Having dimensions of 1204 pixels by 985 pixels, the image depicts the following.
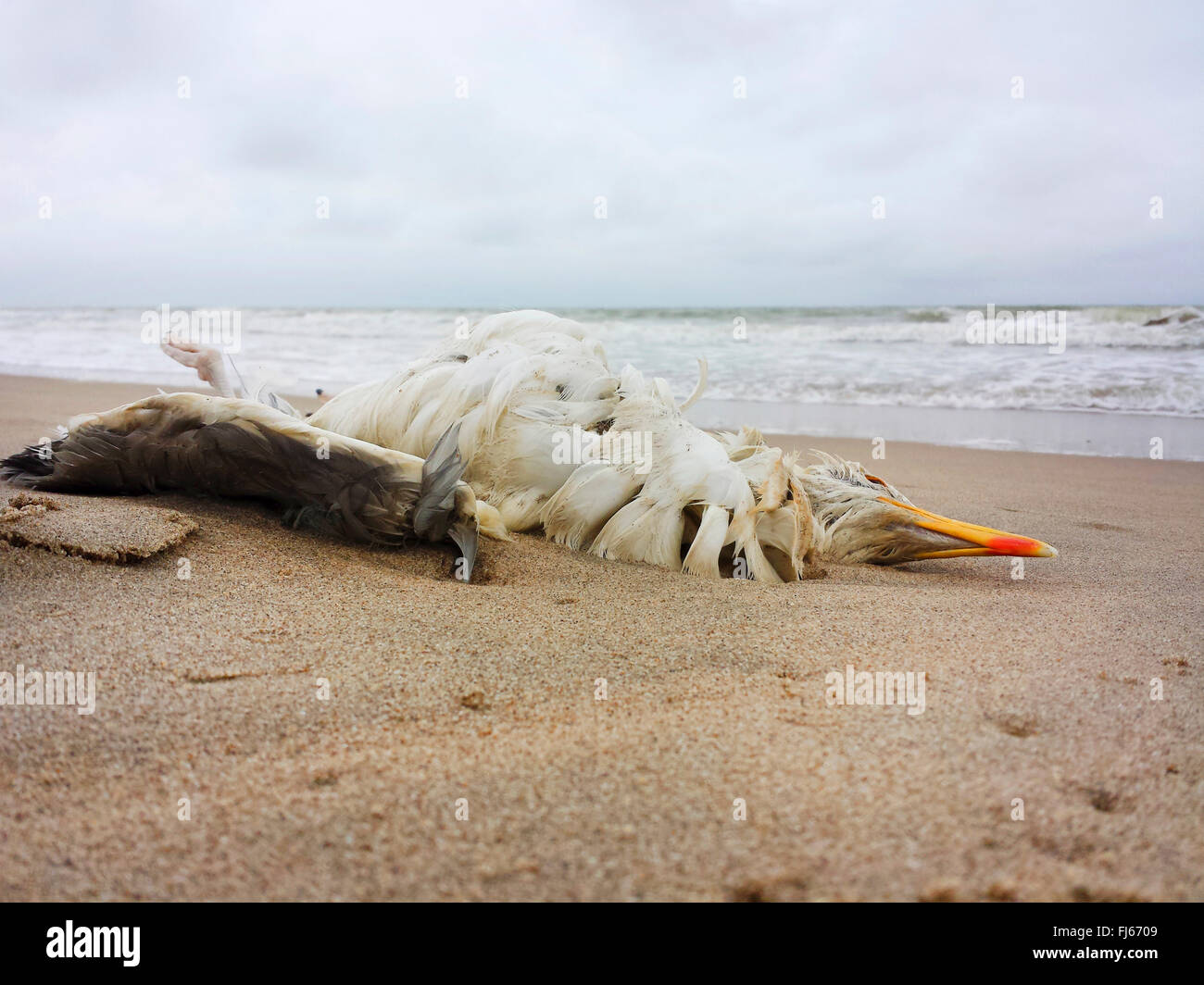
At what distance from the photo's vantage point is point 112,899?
4.03 feet

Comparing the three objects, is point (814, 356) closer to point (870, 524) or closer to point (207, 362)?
point (870, 524)

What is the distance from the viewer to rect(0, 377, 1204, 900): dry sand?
1.30 m

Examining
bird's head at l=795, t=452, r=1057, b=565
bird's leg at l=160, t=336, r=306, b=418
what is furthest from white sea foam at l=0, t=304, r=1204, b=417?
bird's head at l=795, t=452, r=1057, b=565

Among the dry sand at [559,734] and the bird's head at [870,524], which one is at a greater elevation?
the bird's head at [870,524]

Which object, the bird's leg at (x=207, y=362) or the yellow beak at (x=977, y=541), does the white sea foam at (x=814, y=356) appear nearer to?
the bird's leg at (x=207, y=362)

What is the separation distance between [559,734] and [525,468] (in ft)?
5.34

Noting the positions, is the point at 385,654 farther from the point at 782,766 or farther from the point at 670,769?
the point at 782,766

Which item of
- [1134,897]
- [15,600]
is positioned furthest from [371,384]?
[1134,897]

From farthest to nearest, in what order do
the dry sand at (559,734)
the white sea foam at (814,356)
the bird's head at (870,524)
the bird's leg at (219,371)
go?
the white sea foam at (814,356), the bird's leg at (219,371), the bird's head at (870,524), the dry sand at (559,734)

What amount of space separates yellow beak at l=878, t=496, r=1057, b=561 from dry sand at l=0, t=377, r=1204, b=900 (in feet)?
0.58

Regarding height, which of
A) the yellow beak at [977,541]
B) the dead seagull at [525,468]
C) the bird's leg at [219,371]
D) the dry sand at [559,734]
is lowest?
the dry sand at [559,734]

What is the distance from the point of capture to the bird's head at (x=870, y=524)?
3222 mm

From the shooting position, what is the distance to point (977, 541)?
122 inches

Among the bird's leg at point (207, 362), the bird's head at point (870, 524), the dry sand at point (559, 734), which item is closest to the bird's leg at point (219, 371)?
the bird's leg at point (207, 362)
